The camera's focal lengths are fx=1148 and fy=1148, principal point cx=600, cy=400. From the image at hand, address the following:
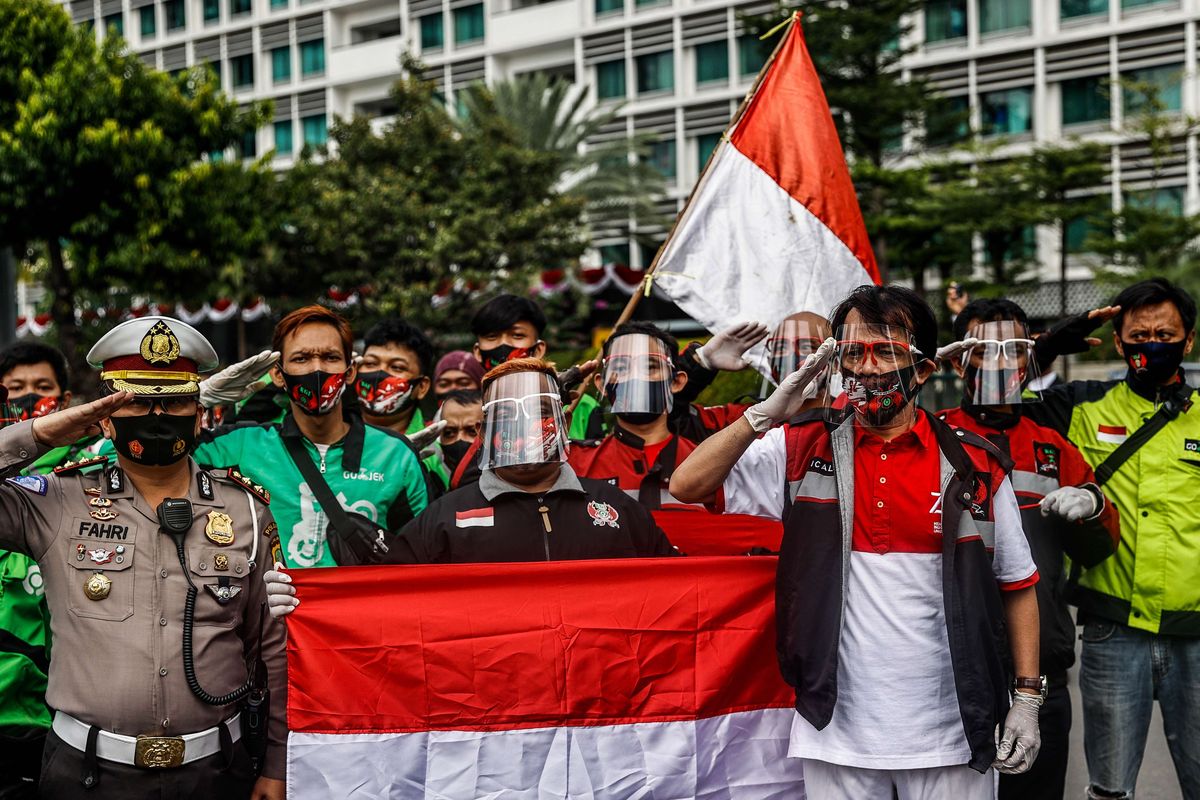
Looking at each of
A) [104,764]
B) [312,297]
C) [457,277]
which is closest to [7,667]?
[104,764]

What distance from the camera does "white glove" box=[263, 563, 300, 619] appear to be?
3.55 meters

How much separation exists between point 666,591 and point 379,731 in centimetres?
106

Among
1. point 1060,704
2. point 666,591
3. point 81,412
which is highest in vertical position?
point 81,412

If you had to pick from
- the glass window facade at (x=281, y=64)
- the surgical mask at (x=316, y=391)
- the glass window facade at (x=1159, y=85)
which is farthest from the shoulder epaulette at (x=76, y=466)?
the glass window facade at (x=281, y=64)

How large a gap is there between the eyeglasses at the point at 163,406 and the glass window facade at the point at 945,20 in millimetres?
36310

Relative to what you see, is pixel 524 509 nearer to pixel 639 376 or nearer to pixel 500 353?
pixel 639 376

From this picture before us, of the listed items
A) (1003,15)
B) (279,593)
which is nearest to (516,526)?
(279,593)

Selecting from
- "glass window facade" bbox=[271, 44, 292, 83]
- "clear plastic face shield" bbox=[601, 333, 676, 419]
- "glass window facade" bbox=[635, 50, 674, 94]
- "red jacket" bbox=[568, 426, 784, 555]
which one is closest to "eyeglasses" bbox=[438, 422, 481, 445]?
"red jacket" bbox=[568, 426, 784, 555]

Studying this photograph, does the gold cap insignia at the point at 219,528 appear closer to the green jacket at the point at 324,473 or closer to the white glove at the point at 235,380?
the green jacket at the point at 324,473

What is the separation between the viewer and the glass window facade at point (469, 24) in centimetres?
4378

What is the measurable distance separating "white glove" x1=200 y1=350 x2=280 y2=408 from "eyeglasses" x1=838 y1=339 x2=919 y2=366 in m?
2.28

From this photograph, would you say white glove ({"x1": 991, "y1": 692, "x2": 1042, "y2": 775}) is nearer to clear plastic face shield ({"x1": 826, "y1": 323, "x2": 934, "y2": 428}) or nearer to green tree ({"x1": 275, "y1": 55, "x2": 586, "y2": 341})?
clear plastic face shield ({"x1": 826, "y1": 323, "x2": 934, "y2": 428})

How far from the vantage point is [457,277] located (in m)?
25.6

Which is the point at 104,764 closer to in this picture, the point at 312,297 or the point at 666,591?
the point at 666,591
